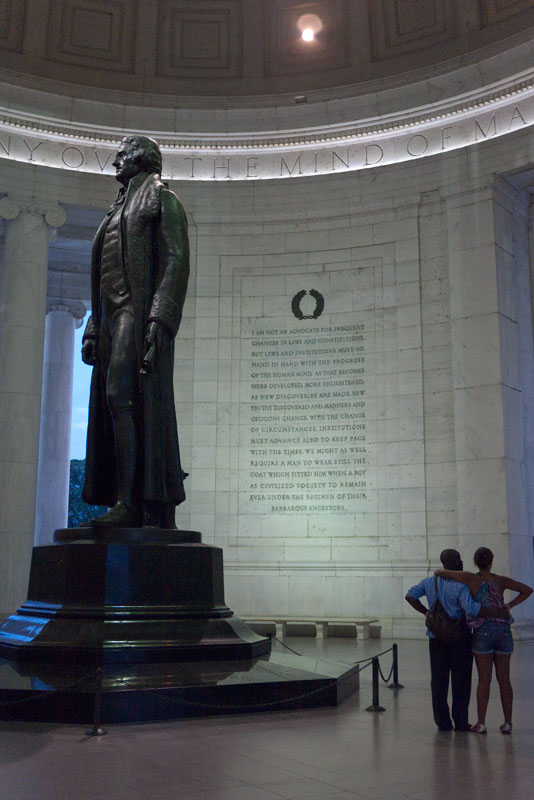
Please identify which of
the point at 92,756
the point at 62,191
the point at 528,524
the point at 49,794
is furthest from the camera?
the point at 62,191

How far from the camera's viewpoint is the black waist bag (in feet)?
21.5

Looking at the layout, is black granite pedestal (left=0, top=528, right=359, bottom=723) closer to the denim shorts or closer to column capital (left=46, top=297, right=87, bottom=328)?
the denim shorts

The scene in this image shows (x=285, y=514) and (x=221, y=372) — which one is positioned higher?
(x=221, y=372)

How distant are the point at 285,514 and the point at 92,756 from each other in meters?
12.4

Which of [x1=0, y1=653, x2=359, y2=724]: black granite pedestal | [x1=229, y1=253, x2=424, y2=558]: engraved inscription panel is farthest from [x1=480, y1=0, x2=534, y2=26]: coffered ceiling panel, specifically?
[x1=0, y1=653, x2=359, y2=724]: black granite pedestal

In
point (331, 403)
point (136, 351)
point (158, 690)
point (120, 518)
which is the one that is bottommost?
point (158, 690)

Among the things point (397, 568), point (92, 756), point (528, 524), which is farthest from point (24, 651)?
point (528, 524)

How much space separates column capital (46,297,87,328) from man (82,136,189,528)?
53.1 feet

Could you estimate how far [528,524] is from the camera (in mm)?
16641

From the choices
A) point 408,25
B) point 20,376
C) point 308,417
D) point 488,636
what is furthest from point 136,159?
point 408,25

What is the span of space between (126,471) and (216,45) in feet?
48.6

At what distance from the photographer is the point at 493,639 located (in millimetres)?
6594

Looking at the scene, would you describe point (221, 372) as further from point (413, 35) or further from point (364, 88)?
point (413, 35)

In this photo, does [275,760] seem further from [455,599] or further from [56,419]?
[56,419]
